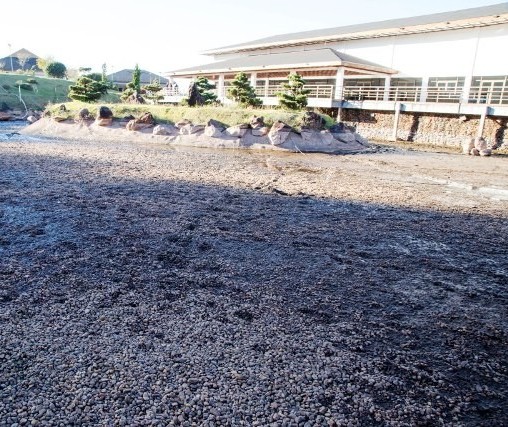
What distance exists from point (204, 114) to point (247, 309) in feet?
54.8

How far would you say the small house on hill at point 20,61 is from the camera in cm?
5826

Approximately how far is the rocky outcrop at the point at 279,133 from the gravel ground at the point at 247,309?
9.18 m

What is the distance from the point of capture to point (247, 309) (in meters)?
3.73

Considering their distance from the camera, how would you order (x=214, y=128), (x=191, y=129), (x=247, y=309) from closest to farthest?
(x=247, y=309) < (x=214, y=128) < (x=191, y=129)

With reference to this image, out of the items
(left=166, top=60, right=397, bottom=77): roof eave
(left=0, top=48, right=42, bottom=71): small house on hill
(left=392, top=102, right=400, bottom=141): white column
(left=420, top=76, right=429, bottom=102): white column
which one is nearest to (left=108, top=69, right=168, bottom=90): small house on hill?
(left=0, top=48, right=42, bottom=71): small house on hill

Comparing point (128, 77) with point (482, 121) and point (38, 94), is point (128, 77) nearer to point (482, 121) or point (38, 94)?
point (38, 94)

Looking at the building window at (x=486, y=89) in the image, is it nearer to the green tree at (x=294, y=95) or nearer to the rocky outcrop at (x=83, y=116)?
the green tree at (x=294, y=95)

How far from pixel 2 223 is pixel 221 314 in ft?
13.7

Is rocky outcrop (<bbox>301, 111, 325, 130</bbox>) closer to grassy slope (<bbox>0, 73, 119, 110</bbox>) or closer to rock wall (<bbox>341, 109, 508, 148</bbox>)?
rock wall (<bbox>341, 109, 508, 148</bbox>)

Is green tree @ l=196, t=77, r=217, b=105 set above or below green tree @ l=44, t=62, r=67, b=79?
below

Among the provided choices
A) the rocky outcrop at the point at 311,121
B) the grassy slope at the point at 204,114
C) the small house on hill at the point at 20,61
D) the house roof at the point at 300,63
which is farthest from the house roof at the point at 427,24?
the small house on hill at the point at 20,61

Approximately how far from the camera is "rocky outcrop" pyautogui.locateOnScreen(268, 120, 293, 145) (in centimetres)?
1702

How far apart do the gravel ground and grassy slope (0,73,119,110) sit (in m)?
28.8

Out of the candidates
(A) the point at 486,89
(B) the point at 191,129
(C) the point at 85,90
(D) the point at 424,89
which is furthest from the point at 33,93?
(A) the point at 486,89
